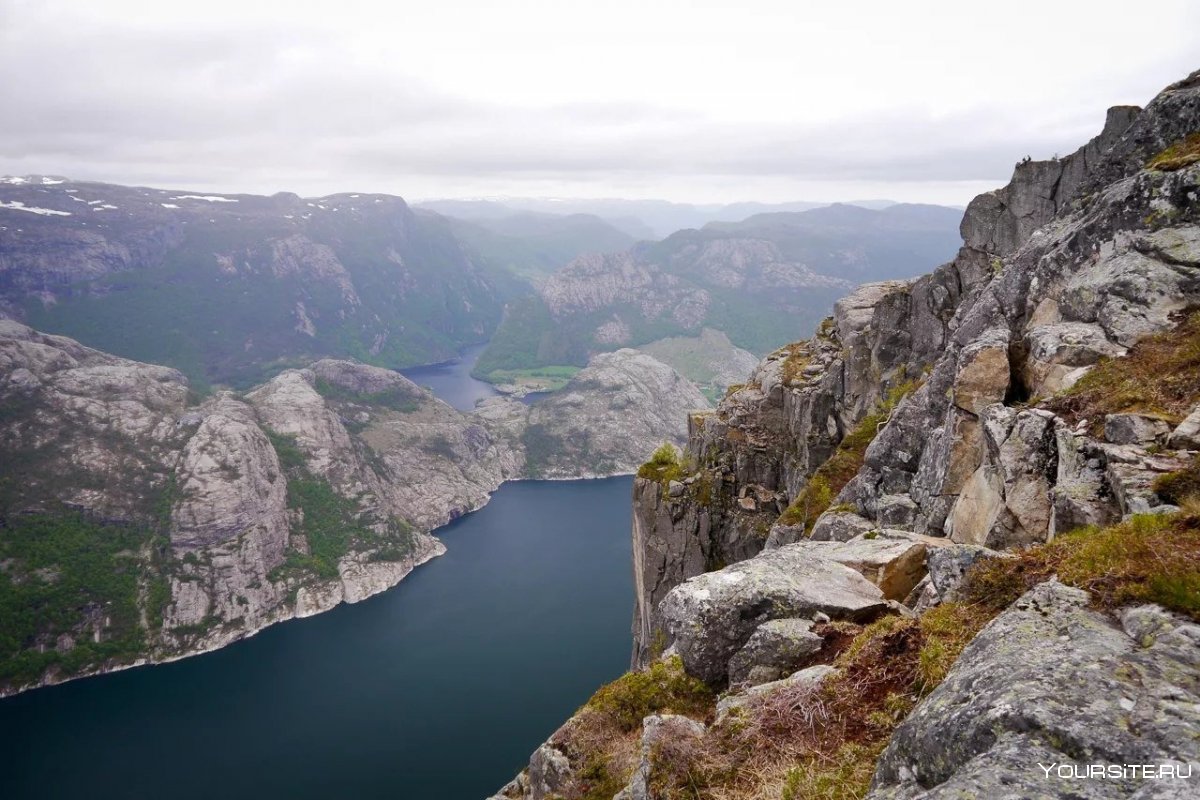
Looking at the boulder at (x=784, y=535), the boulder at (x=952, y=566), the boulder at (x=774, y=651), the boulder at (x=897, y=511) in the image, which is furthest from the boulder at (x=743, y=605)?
the boulder at (x=784, y=535)

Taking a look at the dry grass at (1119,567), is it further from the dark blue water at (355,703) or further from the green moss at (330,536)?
the green moss at (330,536)

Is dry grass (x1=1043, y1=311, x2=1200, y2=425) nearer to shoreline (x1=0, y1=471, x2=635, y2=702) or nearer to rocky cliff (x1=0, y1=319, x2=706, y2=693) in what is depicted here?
shoreline (x1=0, y1=471, x2=635, y2=702)

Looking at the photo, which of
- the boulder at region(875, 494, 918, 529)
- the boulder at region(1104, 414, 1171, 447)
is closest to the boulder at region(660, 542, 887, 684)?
the boulder at region(1104, 414, 1171, 447)

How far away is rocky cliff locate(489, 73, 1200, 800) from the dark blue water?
86159 mm

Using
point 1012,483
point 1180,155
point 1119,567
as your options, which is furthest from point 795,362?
point 1119,567

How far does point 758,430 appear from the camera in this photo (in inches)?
1895

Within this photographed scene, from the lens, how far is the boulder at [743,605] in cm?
1531

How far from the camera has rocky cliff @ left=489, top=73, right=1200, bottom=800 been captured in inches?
300

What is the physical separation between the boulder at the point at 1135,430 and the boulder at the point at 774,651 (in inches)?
301

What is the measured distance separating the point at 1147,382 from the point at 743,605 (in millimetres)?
10951

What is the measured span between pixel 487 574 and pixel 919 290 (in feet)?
468

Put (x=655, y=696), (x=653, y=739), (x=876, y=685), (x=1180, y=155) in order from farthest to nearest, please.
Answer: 1. (x=1180, y=155)
2. (x=655, y=696)
3. (x=653, y=739)
4. (x=876, y=685)

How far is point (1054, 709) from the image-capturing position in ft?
24.3

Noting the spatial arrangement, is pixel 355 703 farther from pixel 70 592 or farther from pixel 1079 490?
pixel 1079 490
